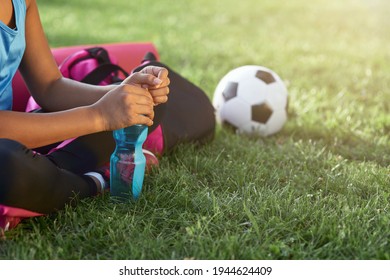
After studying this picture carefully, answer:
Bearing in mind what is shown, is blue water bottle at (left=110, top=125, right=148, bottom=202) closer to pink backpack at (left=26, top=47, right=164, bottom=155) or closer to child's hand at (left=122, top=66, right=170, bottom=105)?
child's hand at (left=122, top=66, right=170, bottom=105)

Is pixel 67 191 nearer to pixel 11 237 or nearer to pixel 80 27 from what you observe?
pixel 11 237

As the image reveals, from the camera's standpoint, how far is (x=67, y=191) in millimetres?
2059

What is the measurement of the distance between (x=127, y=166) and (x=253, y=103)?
1139mm

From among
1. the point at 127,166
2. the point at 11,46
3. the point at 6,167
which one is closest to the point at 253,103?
the point at 127,166

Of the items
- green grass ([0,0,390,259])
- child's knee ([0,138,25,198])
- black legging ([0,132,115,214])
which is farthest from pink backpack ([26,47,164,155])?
child's knee ([0,138,25,198])

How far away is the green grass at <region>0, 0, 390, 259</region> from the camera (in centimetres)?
187

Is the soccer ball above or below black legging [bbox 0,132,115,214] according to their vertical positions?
below

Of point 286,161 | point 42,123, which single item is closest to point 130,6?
point 286,161

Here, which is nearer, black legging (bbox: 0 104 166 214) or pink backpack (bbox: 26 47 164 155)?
black legging (bbox: 0 104 166 214)

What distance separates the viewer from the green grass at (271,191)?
1869 mm

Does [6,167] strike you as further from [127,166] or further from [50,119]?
[127,166]

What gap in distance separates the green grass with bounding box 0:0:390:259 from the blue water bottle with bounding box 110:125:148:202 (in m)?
0.05

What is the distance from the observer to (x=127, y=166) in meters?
2.15

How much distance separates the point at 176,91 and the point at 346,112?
1.13m
